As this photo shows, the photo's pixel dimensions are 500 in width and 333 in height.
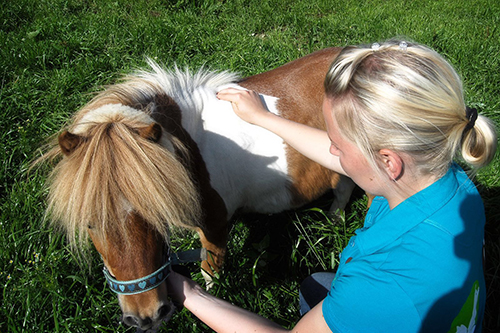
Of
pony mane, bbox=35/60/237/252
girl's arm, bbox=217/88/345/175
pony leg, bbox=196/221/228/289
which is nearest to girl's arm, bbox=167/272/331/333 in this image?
pony mane, bbox=35/60/237/252

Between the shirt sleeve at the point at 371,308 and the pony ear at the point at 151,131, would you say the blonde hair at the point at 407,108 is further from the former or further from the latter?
the pony ear at the point at 151,131

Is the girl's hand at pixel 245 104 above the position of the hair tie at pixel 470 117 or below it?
below

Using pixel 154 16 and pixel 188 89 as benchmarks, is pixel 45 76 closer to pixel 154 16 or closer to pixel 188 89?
pixel 154 16

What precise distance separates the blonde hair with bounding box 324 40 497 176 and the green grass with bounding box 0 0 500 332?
56.5 inches

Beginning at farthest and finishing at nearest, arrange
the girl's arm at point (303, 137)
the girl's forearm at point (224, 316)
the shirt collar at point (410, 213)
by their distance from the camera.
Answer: the girl's arm at point (303, 137) → the girl's forearm at point (224, 316) → the shirt collar at point (410, 213)

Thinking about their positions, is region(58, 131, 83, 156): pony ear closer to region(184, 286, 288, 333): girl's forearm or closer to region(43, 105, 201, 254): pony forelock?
region(43, 105, 201, 254): pony forelock

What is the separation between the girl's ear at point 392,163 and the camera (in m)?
1.22

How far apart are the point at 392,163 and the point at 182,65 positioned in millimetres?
3549

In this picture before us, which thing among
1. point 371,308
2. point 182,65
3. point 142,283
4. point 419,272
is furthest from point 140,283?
point 182,65

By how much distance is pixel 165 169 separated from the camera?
59.3 inches

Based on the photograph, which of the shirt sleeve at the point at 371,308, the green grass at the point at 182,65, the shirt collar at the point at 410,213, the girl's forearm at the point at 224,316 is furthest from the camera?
the green grass at the point at 182,65

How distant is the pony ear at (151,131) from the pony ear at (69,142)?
25 centimetres

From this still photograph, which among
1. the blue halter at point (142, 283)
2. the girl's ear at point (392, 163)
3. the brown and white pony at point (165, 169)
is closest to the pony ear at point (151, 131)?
the brown and white pony at point (165, 169)

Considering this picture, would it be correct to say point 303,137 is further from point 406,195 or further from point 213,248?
point 213,248
